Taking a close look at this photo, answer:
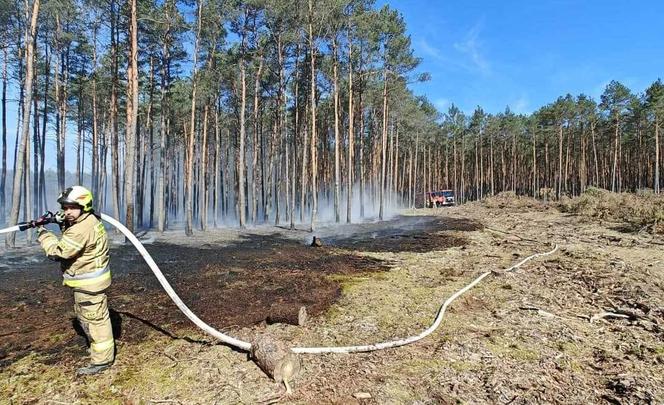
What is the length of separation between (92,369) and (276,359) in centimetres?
206

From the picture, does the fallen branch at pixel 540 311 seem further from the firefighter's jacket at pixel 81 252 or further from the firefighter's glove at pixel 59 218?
the firefighter's glove at pixel 59 218

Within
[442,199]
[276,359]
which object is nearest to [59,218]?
[276,359]

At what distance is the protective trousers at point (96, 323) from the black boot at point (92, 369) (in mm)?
42

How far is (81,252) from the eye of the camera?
12.7 ft

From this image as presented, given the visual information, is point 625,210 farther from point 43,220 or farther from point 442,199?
point 442,199

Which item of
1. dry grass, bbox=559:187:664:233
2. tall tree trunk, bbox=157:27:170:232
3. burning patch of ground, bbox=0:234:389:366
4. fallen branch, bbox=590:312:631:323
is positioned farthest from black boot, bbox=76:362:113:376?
tall tree trunk, bbox=157:27:170:232

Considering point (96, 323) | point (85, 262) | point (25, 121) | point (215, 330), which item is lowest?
point (215, 330)

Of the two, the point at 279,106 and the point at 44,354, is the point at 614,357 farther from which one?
the point at 279,106

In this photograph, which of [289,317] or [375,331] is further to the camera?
[289,317]

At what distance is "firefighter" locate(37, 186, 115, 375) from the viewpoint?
12.3 ft

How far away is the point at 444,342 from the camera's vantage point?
4863mm

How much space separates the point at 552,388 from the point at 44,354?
5.91 metres

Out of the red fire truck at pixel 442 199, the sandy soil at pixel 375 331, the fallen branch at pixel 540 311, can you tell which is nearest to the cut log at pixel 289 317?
the sandy soil at pixel 375 331

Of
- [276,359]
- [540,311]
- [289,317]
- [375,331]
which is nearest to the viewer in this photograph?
[276,359]
